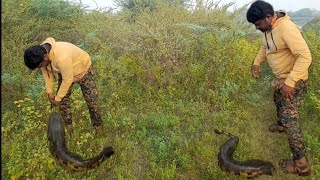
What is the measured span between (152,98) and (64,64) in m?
2.55

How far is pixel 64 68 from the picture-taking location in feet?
14.2

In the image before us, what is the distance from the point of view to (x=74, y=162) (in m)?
4.38

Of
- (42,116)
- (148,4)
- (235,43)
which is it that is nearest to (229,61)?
(235,43)

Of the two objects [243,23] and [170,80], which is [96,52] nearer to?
[170,80]

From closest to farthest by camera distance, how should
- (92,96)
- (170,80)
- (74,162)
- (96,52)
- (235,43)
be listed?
(74,162) → (92,96) → (170,80) → (235,43) → (96,52)

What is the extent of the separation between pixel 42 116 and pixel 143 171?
2.05m

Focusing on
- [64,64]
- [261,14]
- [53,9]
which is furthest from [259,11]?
[53,9]

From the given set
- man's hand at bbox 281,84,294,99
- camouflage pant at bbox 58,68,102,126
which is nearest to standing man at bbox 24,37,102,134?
camouflage pant at bbox 58,68,102,126

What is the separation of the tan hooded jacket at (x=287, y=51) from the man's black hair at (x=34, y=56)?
288cm

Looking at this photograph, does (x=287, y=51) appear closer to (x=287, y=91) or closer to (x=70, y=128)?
(x=287, y=91)

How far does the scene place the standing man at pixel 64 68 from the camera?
413cm

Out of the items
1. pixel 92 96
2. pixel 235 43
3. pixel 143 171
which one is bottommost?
pixel 143 171

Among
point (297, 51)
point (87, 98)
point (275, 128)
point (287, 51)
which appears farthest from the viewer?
point (275, 128)

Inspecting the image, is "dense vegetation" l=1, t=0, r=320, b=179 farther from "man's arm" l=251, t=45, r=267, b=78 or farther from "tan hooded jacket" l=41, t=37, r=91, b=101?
"man's arm" l=251, t=45, r=267, b=78
